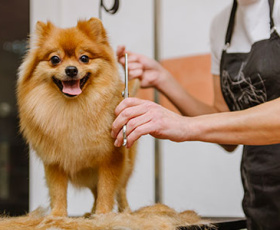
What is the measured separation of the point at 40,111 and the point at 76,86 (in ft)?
0.44

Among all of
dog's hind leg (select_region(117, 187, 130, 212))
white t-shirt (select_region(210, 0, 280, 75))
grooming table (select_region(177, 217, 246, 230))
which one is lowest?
grooming table (select_region(177, 217, 246, 230))

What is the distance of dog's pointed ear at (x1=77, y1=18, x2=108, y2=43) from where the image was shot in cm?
100

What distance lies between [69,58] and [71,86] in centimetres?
7

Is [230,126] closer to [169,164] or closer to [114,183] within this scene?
[114,183]

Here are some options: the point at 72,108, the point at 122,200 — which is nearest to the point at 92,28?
the point at 72,108

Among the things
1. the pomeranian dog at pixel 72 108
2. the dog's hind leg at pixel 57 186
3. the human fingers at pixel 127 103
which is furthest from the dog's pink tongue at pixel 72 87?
the dog's hind leg at pixel 57 186

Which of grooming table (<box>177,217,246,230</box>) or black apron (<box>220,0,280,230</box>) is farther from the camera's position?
black apron (<box>220,0,280,230</box>)

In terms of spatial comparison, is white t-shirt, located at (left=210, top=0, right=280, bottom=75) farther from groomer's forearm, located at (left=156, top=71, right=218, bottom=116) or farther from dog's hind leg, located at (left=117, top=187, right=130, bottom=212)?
dog's hind leg, located at (left=117, top=187, right=130, bottom=212)

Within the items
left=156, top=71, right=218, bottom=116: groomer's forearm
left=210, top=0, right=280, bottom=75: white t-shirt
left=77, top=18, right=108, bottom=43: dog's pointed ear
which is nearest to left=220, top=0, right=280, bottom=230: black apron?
left=210, top=0, right=280, bottom=75: white t-shirt

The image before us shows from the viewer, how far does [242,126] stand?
968 millimetres

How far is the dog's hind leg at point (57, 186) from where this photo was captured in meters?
1.03

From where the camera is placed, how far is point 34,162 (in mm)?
1115

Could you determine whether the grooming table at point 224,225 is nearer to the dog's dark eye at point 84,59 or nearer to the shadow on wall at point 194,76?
the dog's dark eye at point 84,59

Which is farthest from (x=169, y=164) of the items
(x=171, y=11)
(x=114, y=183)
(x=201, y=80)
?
(x=114, y=183)
